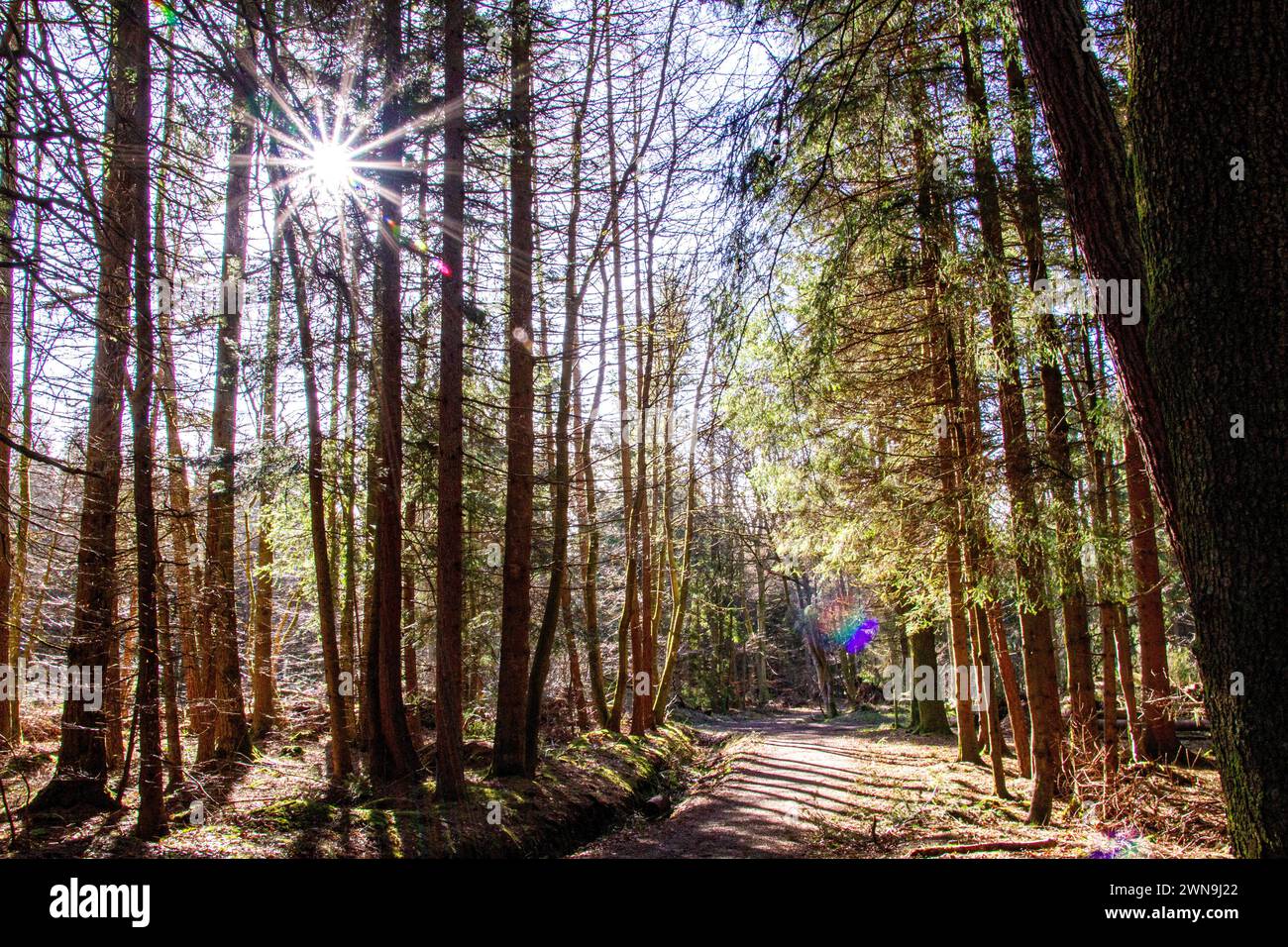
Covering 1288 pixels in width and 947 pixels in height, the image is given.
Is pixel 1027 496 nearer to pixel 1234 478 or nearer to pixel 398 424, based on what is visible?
pixel 1234 478

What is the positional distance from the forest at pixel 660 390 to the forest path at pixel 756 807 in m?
0.13

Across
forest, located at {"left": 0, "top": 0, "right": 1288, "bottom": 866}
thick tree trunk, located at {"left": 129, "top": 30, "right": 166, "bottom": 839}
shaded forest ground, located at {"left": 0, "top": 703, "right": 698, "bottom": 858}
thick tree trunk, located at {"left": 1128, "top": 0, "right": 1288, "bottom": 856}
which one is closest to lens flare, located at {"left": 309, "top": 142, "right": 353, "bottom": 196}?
forest, located at {"left": 0, "top": 0, "right": 1288, "bottom": 866}

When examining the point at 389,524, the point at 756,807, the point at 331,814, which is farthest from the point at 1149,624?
the point at 331,814

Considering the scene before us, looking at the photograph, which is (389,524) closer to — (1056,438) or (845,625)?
(1056,438)

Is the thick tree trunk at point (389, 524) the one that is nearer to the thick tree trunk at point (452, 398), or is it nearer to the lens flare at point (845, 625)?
the thick tree trunk at point (452, 398)

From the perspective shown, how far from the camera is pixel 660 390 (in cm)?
1475

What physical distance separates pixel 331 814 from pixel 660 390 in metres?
9.84

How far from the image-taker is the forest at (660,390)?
2.96 m

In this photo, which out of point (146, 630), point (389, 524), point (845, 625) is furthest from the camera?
point (845, 625)

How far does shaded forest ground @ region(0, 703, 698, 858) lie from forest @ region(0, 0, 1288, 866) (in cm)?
8

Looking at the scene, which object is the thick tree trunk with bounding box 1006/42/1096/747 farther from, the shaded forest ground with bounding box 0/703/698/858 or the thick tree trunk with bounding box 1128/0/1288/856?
the shaded forest ground with bounding box 0/703/698/858
